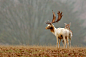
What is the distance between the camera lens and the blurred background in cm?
2422

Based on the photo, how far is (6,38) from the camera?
24188mm

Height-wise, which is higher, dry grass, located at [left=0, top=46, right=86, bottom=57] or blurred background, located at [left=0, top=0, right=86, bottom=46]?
blurred background, located at [left=0, top=0, right=86, bottom=46]

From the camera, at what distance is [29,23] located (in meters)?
24.7

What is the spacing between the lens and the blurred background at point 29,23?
24.2 meters

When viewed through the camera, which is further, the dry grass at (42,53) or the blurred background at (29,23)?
the blurred background at (29,23)

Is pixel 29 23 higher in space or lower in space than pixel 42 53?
higher

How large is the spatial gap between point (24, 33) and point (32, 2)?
6.37 meters

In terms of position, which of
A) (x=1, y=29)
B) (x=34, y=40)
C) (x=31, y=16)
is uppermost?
(x=31, y=16)

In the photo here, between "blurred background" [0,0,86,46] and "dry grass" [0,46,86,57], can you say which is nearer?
"dry grass" [0,46,86,57]

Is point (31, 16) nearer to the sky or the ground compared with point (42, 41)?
nearer to the sky

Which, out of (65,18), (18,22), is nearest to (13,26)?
(18,22)

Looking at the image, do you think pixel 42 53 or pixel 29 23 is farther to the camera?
pixel 29 23

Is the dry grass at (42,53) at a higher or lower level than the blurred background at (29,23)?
lower

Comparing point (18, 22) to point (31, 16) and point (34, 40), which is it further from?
point (34, 40)
